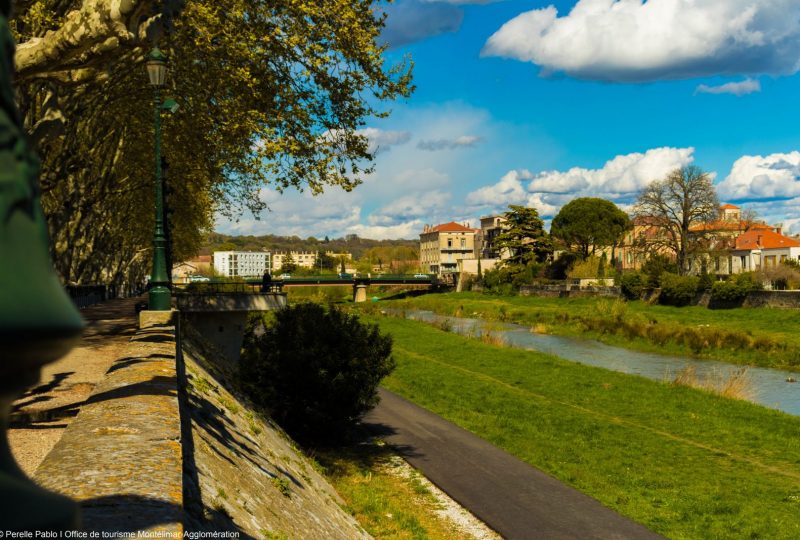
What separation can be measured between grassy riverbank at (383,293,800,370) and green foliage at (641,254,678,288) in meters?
2.41

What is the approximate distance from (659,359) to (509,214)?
56974mm

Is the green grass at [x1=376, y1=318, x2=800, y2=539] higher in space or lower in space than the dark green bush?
lower

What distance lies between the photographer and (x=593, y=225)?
9212 centimetres

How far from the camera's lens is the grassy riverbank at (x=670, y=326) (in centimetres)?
3706

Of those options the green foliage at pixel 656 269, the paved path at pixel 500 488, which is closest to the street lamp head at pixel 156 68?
the paved path at pixel 500 488

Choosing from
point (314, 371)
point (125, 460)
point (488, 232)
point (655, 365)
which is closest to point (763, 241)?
point (655, 365)

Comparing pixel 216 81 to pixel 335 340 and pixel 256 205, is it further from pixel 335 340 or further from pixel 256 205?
pixel 256 205

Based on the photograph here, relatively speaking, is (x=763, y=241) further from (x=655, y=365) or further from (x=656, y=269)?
(x=655, y=365)

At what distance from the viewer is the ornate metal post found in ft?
A: 2.27

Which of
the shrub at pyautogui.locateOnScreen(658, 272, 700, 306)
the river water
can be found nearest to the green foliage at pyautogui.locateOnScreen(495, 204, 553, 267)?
the shrub at pyautogui.locateOnScreen(658, 272, 700, 306)

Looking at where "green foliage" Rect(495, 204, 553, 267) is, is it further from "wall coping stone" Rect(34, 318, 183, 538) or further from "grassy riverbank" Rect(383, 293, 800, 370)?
"wall coping stone" Rect(34, 318, 183, 538)

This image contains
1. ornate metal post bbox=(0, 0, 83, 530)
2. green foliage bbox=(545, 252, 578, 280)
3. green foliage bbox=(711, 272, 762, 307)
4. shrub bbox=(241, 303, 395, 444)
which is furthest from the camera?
green foliage bbox=(545, 252, 578, 280)

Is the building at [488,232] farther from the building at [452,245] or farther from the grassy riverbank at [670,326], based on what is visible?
the grassy riverbank at [670,326]

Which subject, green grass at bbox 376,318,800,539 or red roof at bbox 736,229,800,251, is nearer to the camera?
green grass at bbox 376,318,800,539
